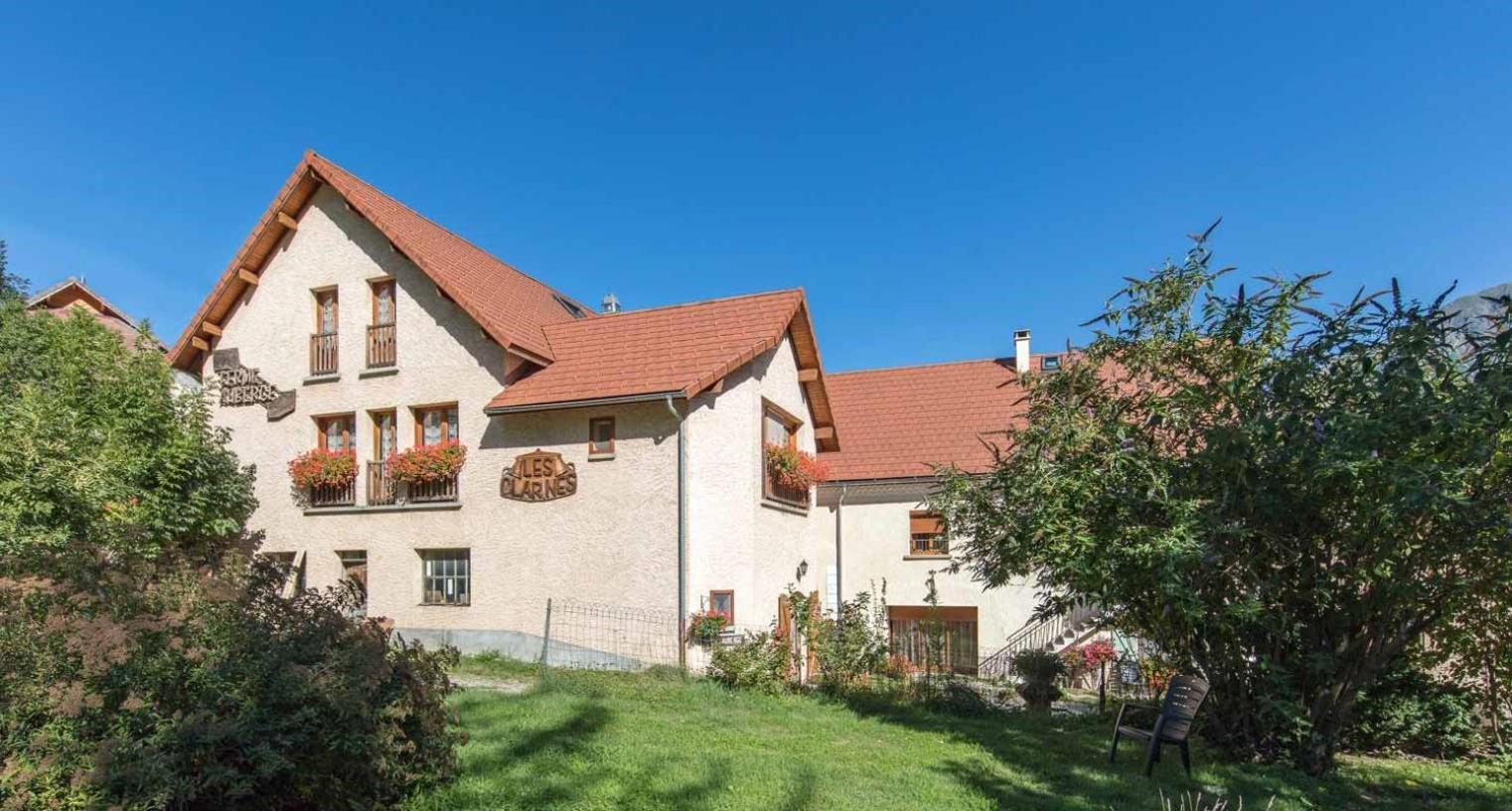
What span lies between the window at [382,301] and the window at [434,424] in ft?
6.48

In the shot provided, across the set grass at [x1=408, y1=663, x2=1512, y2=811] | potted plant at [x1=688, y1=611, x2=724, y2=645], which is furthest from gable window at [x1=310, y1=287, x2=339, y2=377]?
grass at [x1=408, y1=663, x2=1512, y2=811]

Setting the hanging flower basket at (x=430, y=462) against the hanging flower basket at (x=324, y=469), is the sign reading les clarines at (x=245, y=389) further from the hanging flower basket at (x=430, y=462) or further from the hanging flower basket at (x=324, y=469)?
the hanging flower basket at (x=430, y=462)

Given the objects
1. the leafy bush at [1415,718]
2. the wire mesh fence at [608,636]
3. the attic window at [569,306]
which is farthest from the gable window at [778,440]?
the leafy bush at [1415,718]

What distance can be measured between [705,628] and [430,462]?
5.94 metres

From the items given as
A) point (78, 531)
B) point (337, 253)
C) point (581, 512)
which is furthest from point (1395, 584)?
point (337, 253)

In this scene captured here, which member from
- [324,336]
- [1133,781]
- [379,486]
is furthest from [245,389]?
[1133,781]

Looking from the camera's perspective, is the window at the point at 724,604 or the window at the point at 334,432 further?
the window at the point at 334,432

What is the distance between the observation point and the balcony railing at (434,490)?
16.8 metres

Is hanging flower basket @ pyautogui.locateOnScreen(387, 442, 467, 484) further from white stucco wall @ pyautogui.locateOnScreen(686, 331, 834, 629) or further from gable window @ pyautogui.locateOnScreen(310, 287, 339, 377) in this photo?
white stucco wall @ pyautogui.locateOnScreen(686, 331, 834, 629)

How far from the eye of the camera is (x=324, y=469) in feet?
57.0

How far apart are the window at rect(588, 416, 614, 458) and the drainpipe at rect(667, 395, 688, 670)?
1.33 metres

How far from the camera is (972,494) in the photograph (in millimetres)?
11086

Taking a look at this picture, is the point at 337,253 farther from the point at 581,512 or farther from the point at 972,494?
the point at 972,494

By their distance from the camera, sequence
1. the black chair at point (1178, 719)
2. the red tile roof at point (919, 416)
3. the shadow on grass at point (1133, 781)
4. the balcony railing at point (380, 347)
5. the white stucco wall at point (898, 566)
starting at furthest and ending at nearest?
the red tile roof at point (919, 416) < the white stucco wall at point (898, 566) < the balcony railing at point (380, 347) < the black chair at point (1178, 719) < the shadow on grass at point (1133, 781)
